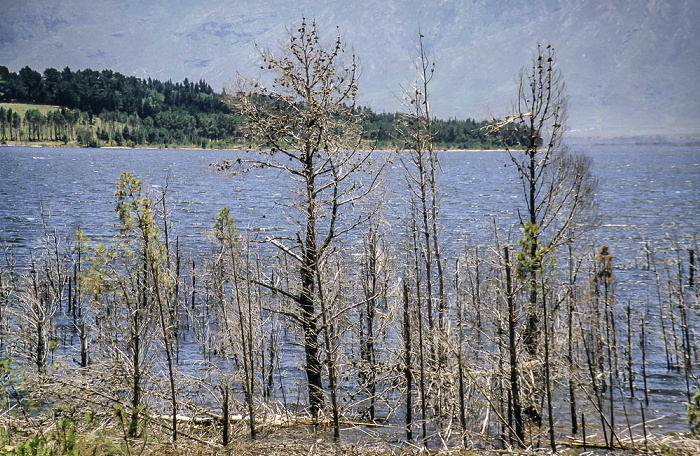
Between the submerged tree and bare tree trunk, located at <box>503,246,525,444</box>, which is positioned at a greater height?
the submerged tree

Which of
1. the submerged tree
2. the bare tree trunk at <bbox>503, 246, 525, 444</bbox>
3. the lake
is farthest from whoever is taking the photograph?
the lake

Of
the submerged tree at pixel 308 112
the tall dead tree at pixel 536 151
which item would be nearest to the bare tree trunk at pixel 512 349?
the tall dead tree at pixel 536 151

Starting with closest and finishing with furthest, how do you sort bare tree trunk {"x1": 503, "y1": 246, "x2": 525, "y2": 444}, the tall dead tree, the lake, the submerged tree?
bare tree trunk {"x1": 503, "y1": 246, "x2": 525, "y2": 444}, the submerged tree, the tall dead tree, the lake

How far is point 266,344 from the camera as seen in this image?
48.2m

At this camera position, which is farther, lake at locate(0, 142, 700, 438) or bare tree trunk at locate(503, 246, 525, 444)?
lake at locate(0, 142, 700, 438)

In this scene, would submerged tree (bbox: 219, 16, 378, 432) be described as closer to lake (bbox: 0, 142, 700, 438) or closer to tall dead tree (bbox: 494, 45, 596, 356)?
lake (bbox: 0, 142, 700, 438)

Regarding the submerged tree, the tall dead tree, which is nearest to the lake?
the tall dead tree

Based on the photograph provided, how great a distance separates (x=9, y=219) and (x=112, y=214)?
13451 millimetres

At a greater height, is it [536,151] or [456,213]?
[536,151]

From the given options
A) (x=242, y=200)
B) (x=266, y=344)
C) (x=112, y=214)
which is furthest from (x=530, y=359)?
(x=242, y=200)

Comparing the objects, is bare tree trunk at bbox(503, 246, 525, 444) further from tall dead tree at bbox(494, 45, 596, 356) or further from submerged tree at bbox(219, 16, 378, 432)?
submerged tree at bbox(219, 16, 378, 432)

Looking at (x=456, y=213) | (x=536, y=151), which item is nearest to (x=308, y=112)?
(x=536, y=151)

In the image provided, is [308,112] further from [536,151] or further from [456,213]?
[456,213]

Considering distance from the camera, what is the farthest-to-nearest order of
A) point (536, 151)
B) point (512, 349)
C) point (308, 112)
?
point (536, 151)
point (308, 112)
point (512, 349)
